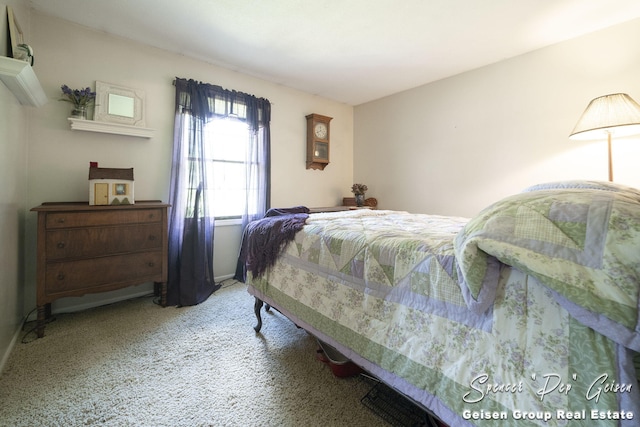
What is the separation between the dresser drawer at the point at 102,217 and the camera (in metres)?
1.83

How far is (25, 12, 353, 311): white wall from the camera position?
2082mm

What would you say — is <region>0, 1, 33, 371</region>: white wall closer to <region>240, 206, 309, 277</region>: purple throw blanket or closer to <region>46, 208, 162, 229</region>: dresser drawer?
<region>46, 208, 162, 229</region>: dresser drawer

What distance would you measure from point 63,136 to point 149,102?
2.42 feet

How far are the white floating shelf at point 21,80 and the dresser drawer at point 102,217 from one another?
2.55ft

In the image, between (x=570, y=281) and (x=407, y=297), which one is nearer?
(x=570, y=281)

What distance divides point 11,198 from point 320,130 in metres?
3.05

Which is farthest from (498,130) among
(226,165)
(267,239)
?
(226,165)

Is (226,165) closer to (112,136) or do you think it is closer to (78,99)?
(112,136)

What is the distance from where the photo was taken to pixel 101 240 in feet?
6.57

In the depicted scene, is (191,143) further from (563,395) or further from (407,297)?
(563,395)

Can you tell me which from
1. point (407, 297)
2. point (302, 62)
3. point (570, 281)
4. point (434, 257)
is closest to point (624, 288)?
point (570, 281)

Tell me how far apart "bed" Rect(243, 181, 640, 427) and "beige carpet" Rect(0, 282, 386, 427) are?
0.44 metres

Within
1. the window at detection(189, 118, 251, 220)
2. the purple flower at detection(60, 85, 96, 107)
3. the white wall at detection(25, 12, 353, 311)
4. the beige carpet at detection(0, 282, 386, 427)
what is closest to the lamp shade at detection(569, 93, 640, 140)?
the beige carpet at detection(0, 282, 386, 427)

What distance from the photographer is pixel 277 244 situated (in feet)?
5.36
